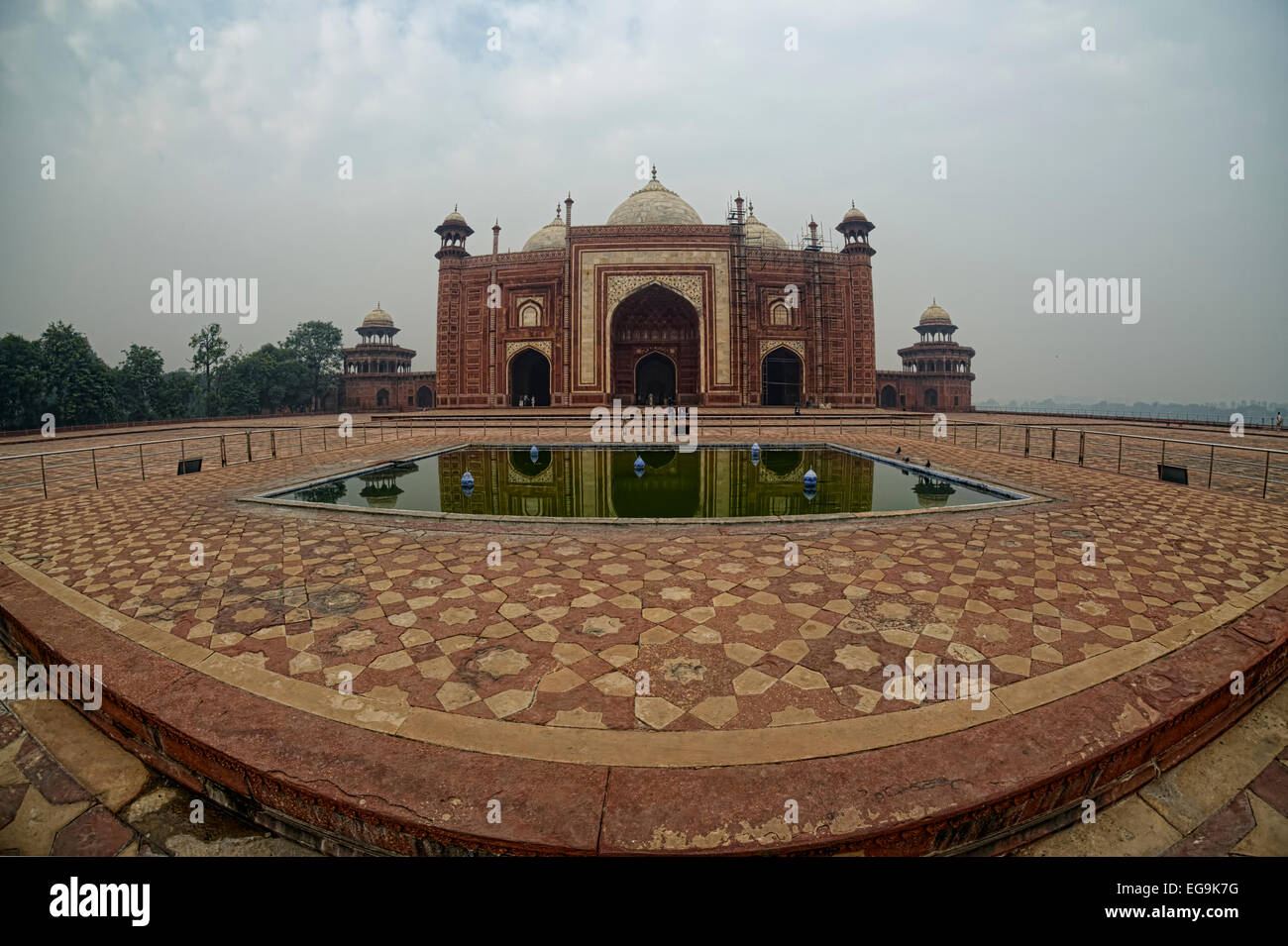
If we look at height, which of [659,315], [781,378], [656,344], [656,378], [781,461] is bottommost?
[781,461]

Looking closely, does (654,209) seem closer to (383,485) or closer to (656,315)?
(656,315)

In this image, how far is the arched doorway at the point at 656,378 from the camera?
2742 cm

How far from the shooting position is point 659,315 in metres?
26.8

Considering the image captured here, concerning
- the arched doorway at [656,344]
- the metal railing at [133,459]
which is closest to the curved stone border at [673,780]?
the metal railing at [133,459]

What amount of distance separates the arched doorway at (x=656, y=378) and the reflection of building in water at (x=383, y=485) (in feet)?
63.2

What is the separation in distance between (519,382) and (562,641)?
2646cm

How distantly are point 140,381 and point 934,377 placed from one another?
1727 inches

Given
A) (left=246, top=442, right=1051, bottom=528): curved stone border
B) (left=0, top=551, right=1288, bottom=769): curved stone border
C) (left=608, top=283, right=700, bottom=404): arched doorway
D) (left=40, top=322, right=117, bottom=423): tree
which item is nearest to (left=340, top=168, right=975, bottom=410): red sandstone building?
(left=608, top=283, right=700, bottom=404): arched doorway

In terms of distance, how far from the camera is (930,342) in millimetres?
35531

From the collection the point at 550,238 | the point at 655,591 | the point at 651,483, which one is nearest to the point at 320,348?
the point at 550,238

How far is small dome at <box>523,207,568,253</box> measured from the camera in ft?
92.0

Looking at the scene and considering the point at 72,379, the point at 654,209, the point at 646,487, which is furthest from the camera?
the point at 654,209

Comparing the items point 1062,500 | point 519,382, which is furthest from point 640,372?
point 1062,500

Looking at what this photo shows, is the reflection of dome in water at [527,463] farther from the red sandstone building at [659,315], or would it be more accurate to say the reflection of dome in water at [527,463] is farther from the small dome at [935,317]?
the small dome at [935,317]
